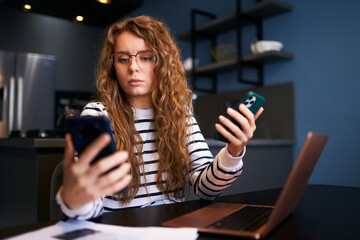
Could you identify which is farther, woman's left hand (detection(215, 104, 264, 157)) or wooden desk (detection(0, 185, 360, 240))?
woman's left hand (detection(215, 104, 264, 157))

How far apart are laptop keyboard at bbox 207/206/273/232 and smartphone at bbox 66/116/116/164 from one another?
0.23 m

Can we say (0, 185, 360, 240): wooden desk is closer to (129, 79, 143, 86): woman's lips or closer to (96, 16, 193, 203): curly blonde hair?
(96, 16, 193, 203): curly blonde hair

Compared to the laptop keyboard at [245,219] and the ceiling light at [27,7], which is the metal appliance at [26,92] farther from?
the laptop keyboard at [245,219]

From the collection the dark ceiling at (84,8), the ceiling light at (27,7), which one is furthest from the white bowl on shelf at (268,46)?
the ceiling light at (27,7)

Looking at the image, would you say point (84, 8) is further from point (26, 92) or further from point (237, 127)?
point (26, 92)

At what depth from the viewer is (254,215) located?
701 millimetres

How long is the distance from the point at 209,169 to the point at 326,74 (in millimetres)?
1816

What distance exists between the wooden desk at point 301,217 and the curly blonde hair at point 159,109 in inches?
9.0

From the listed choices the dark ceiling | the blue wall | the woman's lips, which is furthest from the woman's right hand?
the blue wall

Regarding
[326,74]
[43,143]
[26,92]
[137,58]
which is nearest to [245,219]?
[137,58]

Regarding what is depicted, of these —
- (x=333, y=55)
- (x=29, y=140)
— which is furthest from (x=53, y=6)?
(x=333, y=55)

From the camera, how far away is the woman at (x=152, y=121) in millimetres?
1041

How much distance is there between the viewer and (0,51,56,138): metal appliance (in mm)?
3598

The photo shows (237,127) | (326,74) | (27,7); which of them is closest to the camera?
(237,127)
